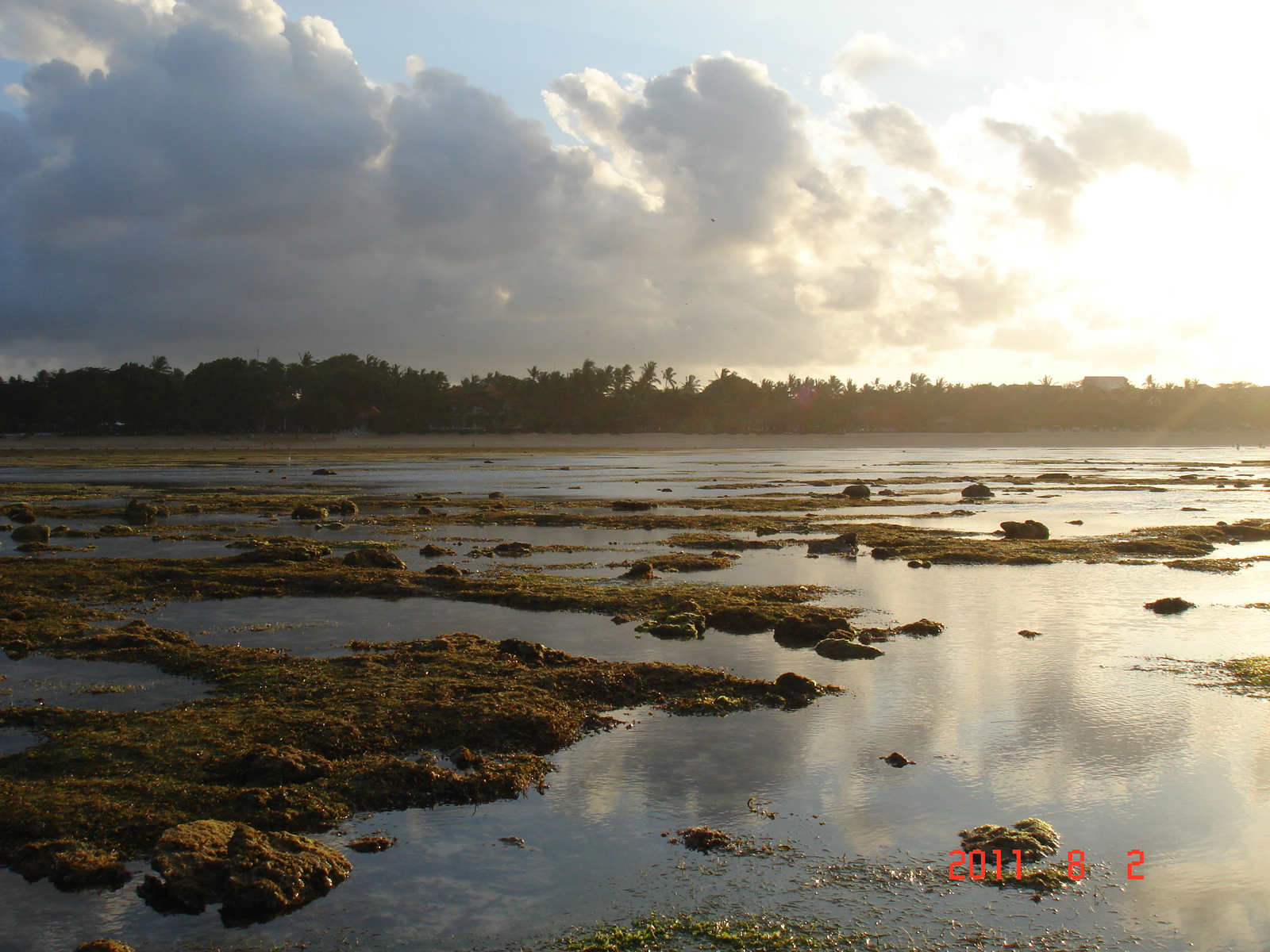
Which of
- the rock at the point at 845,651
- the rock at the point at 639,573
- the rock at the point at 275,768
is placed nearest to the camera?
the rock at the point at 275,768

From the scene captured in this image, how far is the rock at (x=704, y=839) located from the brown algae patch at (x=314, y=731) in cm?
158

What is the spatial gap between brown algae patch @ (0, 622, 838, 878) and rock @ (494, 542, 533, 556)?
9.92m

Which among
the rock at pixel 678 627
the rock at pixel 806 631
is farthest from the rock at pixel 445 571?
the rock at pixel 806 631

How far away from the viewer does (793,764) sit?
8.05m

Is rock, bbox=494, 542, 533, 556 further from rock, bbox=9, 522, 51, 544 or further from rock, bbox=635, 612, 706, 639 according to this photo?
rock, bbox=9, 522, 51, 544

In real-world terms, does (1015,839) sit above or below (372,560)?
below

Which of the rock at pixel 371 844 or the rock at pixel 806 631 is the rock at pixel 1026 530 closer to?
the rock at pixel 806 631

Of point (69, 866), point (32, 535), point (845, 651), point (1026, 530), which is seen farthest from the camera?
point (1026, 530)

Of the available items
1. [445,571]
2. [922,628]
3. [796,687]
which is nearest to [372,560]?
[445,571]

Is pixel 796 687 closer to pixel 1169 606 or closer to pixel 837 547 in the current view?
pixel 1169 606

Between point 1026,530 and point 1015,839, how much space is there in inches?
786

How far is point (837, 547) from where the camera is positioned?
902 inches

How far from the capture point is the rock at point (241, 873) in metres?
5.63
